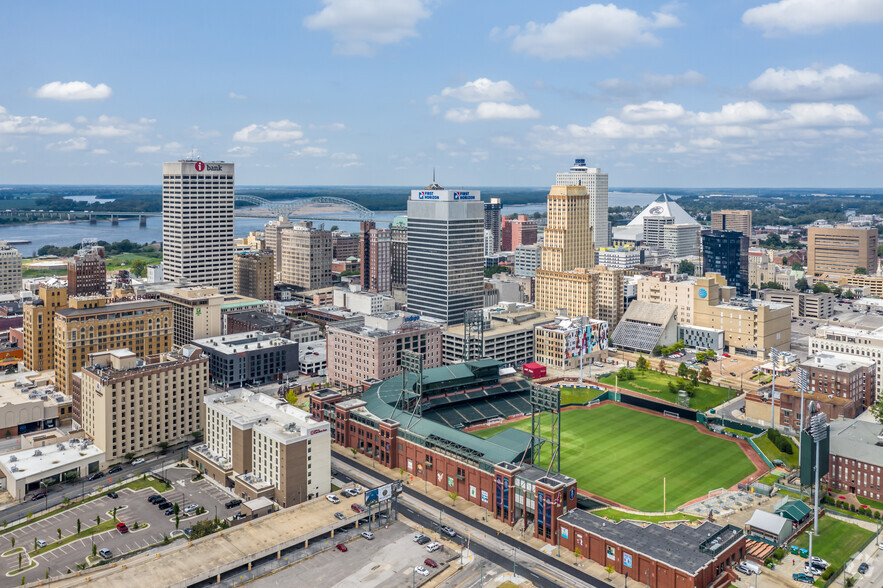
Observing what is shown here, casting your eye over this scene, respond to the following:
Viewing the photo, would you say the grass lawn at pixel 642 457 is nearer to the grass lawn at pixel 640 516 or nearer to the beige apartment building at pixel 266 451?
the grass lawn at pixel 640 516

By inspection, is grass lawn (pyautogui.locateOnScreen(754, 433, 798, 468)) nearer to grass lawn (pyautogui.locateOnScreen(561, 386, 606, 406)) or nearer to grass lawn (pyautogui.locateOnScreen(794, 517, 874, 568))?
grass lawn (pyautogui.locateOnScreen(794, 517, 874, 568))

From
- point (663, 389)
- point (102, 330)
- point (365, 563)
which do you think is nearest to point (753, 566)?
point (365, 563)

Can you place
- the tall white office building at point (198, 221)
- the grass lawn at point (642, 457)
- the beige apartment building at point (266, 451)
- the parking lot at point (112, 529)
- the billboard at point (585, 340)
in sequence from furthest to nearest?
the tall white office building at point (198, 221)
the billboard at point (585, 340)
the grass lawn at point (642, 457)
the beige apartment building at point (266, 451)
the parking lot at point (112, 529)

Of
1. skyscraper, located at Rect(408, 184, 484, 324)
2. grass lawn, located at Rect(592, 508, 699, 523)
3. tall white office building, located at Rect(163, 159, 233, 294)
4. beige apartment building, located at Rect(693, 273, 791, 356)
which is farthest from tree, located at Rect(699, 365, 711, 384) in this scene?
tall white office building, located at Rect(163, 159, 233, 294)

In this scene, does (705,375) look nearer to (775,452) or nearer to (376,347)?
(775,452)

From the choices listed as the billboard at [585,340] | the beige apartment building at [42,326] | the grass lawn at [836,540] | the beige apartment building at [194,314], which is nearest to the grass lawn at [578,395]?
the billboard at [585,340]

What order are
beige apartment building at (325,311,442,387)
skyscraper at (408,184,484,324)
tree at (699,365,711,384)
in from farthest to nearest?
skyscraper at (408,184,484,324) < tree at (699,365,711,384) < beige apartment building at (325,311,442,387)
